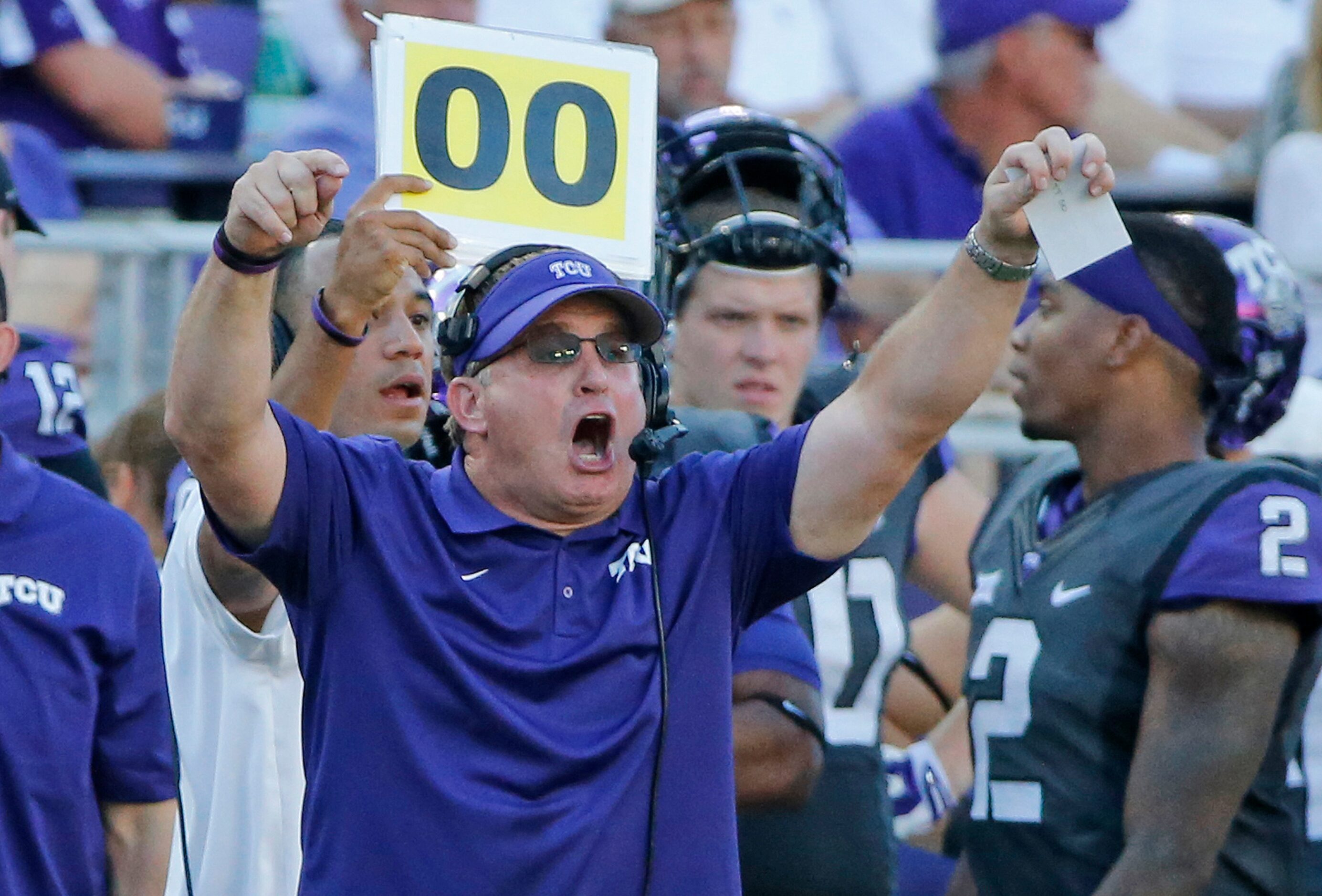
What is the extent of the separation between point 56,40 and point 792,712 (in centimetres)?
401

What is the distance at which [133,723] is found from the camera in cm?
393

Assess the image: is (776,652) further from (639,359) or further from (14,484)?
(14,484)

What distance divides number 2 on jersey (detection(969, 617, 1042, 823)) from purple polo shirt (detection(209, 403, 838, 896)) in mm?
946

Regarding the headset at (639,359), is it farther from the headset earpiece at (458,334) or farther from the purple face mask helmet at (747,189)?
the purple face mask helmet at (747,189)

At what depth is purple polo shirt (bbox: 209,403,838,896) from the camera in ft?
9.80

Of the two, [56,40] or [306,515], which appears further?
[56,40]

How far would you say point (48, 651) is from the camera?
12.5ft

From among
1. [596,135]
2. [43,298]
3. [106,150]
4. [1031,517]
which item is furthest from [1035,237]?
[106,150]

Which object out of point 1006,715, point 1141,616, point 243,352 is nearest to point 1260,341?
point 1141,616

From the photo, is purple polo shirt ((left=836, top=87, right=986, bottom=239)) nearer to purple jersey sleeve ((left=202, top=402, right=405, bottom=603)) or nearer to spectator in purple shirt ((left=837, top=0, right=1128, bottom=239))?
spectator in purple shirt ((left=837, top=0, right=1128, bottom=239))

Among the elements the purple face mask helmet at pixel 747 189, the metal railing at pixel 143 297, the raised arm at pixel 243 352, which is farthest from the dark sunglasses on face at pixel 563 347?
the metal railing at pixel 143 297

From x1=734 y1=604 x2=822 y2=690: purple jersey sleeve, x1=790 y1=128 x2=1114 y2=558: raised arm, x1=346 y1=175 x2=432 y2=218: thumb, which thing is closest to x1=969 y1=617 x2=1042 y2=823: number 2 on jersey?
x1=734 y1=604 x2=822 y2=690: purple jersey sleeve

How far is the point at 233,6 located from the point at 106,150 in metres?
1.00

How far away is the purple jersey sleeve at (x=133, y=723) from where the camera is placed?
392cm
